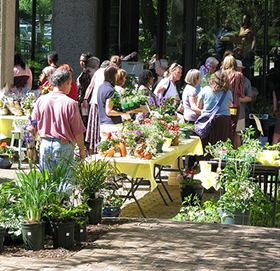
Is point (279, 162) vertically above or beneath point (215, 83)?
beneath

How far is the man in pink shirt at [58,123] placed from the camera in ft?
23.1

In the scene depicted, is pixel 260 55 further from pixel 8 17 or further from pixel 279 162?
pixel 279 162


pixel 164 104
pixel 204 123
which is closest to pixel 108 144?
pixel 164 104

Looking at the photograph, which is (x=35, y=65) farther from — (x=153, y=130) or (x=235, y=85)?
(x=153, y=130)

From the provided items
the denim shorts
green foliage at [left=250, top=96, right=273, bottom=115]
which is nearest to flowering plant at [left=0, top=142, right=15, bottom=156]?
the denim shorts

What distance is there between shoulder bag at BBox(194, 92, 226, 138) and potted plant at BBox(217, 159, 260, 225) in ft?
9.19

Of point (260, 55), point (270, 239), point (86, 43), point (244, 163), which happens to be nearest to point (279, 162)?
point (244, 163)

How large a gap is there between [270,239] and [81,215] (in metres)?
1.88

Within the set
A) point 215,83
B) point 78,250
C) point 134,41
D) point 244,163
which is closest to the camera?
point 78,250

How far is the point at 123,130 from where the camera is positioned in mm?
8062

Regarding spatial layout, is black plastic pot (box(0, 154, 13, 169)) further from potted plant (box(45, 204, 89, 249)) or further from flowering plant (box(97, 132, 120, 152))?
potted plant (box(45, 204, 89, 249))

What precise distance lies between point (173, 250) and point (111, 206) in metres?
1.66

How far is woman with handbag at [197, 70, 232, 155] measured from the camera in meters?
9.80

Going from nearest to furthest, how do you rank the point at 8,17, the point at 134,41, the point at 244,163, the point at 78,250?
the point at 78,250, the point at 244,163, the point at 8,17, the point at 134,41
